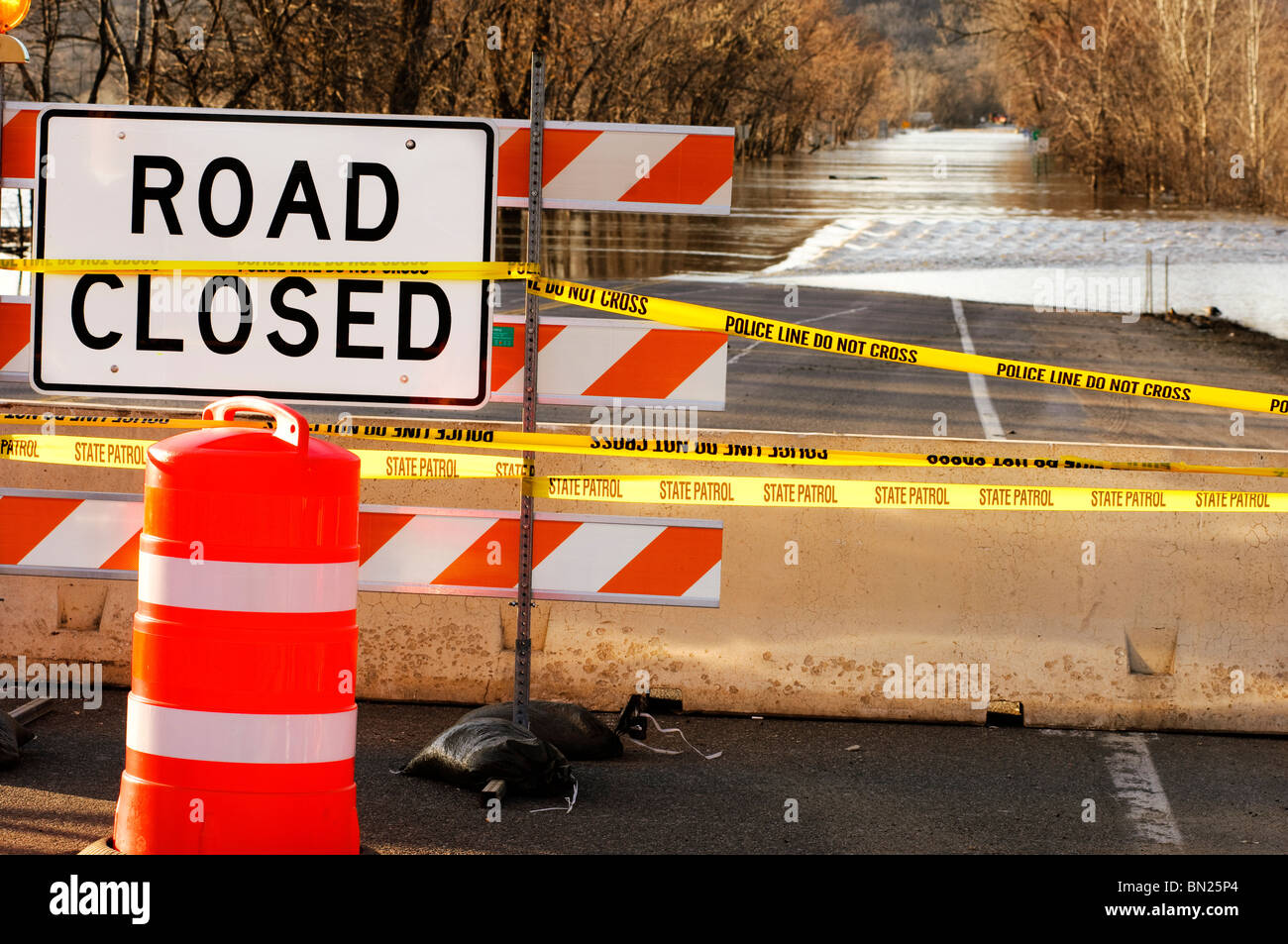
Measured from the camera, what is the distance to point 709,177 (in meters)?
5.43

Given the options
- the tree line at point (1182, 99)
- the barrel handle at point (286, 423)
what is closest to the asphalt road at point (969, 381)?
the barrel handle at point (286, 423)

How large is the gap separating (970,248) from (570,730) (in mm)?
32229

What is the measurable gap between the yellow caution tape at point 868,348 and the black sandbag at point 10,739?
2.38 meters

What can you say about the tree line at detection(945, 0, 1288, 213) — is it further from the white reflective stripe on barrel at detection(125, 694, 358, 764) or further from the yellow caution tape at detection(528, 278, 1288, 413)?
the white reflective stripe on barrel at detection(125, 694, 358, 764)

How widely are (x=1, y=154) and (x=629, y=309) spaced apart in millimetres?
2369

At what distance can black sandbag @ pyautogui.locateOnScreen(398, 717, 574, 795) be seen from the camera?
16.8ft

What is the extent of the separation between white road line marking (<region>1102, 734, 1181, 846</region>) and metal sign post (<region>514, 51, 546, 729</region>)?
213 centimetres

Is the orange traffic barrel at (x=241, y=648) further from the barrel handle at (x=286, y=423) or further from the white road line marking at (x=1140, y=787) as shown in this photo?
the white road line marking at (x=1140, y=787)

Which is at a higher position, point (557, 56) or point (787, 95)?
point (787, 95)

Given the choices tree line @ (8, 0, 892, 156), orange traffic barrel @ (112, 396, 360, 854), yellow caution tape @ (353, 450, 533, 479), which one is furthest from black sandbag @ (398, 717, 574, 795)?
tree line @ (8, 0, 892, 156)

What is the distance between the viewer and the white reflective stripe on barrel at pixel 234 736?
403 cm

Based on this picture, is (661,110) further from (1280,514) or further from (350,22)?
(1280,514)

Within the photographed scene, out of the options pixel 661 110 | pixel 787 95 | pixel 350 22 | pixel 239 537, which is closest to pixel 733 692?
pixel 239 537

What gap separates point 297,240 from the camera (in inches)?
213
